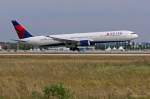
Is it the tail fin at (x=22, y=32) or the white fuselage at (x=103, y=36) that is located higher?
the tail fin at (x=22, y=32)

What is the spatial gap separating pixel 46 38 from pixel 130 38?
21.2 meters

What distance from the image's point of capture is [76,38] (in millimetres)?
116562

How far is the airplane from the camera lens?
109 metres

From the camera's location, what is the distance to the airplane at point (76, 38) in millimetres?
109125

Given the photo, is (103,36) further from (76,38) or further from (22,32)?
(22,32)

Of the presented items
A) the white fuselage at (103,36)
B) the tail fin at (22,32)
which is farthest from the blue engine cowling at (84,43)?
the tail fin at (22,32)

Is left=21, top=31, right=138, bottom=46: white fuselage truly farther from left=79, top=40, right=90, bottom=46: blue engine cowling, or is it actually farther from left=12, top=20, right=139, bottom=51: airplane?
left=79, top=40, right=90, bottom=46: blue engine cowling

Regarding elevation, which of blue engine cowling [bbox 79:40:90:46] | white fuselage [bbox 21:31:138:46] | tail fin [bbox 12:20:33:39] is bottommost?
blue engine cowling [bbox 79:40:90:46]

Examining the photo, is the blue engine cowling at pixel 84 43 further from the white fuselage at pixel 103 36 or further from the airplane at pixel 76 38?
the white fuselage at pixel 103 36

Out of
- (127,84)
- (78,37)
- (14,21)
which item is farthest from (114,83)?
(14,21)

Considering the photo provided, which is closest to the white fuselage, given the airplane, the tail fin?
the airplane

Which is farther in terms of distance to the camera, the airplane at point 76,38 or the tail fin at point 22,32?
the tail fin at point 22,32

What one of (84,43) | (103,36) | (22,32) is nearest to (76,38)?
(84,43)

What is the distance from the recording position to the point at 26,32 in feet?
424
